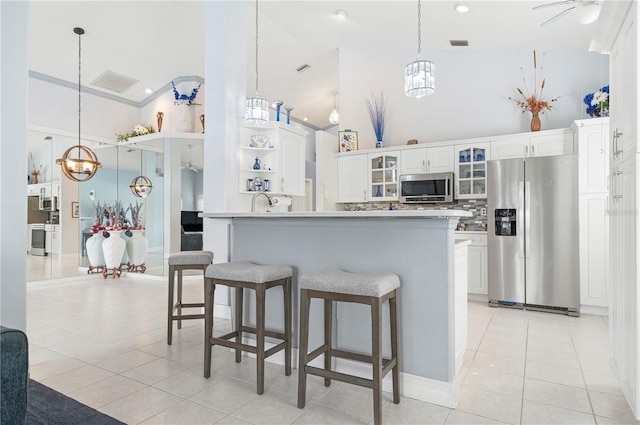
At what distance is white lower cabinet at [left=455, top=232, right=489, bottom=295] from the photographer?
184 inches

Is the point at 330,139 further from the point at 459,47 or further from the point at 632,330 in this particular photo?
the point at 632,330

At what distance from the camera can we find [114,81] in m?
6.54

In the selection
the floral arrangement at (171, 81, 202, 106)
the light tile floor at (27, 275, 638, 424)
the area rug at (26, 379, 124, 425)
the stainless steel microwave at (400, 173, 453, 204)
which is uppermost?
the floral arrangement at (171, 81, 202, 106)

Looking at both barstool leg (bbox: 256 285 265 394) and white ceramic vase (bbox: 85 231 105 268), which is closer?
barstool leg (bbox: 256 285 265 394)

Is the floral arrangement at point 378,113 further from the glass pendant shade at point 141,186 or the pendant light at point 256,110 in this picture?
the glass pendant shade at point 141,186

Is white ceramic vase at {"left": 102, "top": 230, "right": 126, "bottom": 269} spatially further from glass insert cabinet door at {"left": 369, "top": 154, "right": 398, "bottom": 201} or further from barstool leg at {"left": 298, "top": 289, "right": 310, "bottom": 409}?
barstool leg at {"left": 298, "top": 289, "right": 310, "bottom": 409}

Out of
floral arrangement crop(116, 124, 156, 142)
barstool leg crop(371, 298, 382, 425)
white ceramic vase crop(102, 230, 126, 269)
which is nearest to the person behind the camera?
barstool leg crop(371, 298, 382, 425)

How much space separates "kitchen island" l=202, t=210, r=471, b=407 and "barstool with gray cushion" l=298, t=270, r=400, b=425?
0.15m

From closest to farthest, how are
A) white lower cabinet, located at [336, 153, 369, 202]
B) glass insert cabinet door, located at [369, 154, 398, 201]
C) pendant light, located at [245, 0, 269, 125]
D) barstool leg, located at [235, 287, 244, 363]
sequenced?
1. barstool leg, located at [235, 287, 244, 363]
2. pendant light, located at [245, 0, 269, 125]
3. glass insert cabinet door, located at [369, 154, 398, 201]
4. white lower cabinet, located at [336, 153, 369, 202]

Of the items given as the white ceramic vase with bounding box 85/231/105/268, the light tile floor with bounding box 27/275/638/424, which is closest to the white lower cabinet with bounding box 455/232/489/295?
the light tile floor with bounding box 27/275/638/424

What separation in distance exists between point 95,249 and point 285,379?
5494 millimetres

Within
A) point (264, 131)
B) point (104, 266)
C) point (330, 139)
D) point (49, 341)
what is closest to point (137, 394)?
point (49, 341)

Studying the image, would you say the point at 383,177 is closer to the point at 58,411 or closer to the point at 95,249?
the point at 58,411

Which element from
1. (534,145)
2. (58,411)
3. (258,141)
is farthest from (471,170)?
(58,411)
